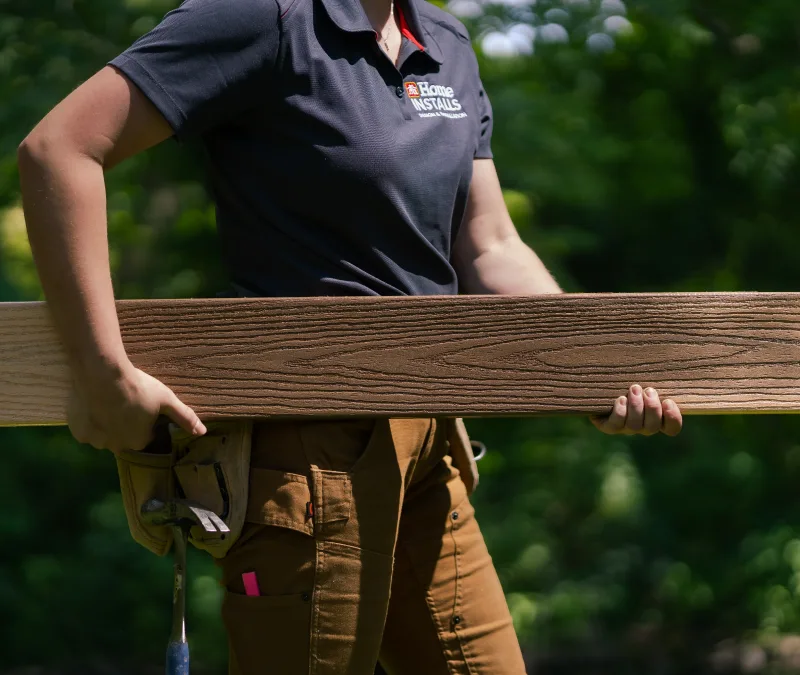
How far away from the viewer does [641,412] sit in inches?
63.5

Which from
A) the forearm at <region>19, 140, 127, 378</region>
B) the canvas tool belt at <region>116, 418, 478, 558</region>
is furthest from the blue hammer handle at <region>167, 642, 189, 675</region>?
the forearm at <region>19, 140, 127, 378</region>

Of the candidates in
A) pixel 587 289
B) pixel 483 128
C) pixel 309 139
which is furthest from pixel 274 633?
pixel 587 289

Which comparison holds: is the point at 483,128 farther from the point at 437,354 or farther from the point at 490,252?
the point at 437,354

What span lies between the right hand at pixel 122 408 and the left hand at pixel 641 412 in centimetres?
62

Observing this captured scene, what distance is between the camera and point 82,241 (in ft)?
4.66

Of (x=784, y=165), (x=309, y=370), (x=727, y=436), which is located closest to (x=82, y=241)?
(x=309, y=370)

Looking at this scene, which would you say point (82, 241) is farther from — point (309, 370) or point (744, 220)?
point (744, 220)

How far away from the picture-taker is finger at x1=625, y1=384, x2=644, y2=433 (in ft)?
5.29

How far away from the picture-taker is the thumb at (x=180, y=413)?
150 centimetres

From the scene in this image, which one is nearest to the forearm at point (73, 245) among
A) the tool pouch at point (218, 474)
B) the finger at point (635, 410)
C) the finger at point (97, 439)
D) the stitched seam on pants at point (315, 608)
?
the finger at point (97, 439)

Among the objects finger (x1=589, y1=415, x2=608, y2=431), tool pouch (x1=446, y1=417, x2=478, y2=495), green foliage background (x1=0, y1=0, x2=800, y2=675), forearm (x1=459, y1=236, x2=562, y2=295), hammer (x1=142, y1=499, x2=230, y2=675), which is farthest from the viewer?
green foliage background (x1=0, y1=0, x2=800, y2=675)

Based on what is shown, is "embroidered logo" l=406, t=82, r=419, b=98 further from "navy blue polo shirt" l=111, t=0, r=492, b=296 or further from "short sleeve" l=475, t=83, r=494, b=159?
"short sleeve" l=475, t=83, r=494, b=159

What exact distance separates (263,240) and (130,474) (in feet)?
1.34

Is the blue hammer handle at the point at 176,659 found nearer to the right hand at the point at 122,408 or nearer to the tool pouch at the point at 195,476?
the tool pouch at the point at 195,476
